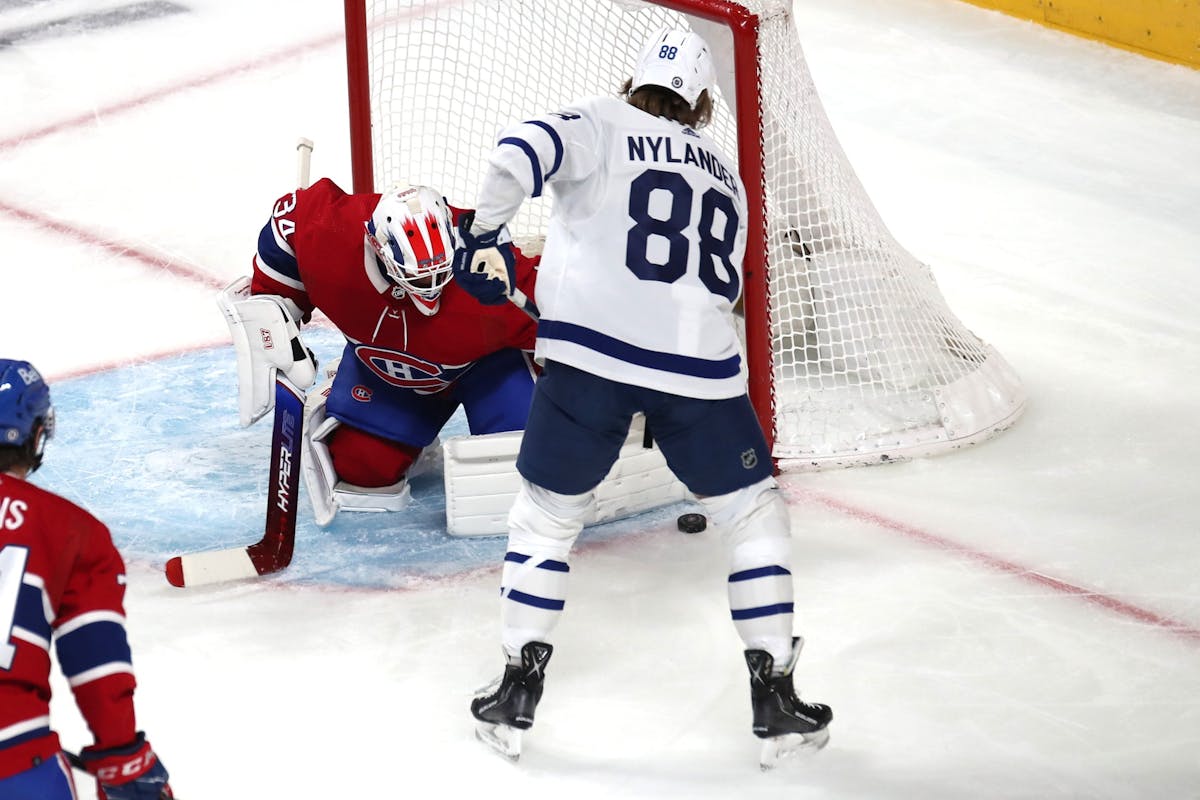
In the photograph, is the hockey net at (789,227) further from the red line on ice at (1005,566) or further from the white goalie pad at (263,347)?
the white goalie pad at (263,347)

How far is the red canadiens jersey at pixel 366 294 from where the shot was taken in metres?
3.41

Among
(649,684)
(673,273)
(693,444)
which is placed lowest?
(649,684)

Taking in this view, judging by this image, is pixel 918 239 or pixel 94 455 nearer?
pixel 94 455

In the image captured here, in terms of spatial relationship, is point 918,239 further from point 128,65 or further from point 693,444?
point 128,65

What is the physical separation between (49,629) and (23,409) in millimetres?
256

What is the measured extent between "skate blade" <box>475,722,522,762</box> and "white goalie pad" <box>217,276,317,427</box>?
2.94 ft

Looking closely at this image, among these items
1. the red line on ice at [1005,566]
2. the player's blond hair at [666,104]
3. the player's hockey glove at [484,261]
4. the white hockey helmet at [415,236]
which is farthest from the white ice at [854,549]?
the player's blond hair at [666,104]

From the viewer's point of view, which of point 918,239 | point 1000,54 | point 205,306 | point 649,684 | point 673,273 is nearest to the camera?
point 673,273

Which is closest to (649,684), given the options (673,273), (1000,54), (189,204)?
(673,273)

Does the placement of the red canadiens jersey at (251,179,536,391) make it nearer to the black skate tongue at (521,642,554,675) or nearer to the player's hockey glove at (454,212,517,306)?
the player's hockey glove at (454,212,517,306)

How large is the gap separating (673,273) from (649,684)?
2.49ft

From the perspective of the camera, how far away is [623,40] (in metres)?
4.02

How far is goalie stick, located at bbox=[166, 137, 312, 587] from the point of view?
11.0 ft

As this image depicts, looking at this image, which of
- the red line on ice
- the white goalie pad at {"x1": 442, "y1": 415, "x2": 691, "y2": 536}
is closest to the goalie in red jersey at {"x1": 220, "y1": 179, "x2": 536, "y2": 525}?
the white goalie pad at {"x1": 442, "y1": 415, "x2": 691, "y2": 536}
